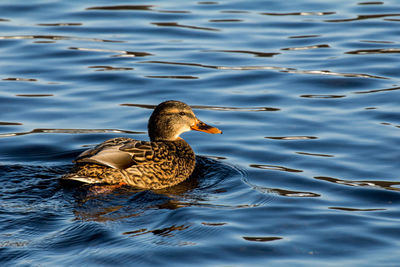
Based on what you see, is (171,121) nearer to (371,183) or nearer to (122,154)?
(122,154)

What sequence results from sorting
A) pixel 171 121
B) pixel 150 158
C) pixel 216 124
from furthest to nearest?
1. pixel 216 124
2. pixel 171 121
3. pixel 150 158

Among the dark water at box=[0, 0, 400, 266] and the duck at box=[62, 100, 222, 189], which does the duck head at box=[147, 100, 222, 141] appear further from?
the dark water at box=[0, 0, 400, 266]

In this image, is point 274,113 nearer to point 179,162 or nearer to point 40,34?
point 179,162

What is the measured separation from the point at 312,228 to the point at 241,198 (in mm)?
1054

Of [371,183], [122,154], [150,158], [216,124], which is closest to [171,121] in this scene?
[150,158]

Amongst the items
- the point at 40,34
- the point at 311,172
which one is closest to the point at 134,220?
the point at 311,172

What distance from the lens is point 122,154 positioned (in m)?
8.09

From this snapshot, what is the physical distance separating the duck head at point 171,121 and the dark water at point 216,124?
435 mm

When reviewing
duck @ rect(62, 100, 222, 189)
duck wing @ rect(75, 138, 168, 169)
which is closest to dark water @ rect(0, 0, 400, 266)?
duck @ rect(62, 100, 222, 189)

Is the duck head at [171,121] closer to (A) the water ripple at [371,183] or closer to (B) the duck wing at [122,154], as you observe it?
(B) the duck wing at [122,154]

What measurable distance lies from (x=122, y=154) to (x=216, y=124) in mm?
2379

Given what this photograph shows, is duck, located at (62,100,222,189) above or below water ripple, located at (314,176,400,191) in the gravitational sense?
above

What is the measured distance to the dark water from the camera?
6492 mm

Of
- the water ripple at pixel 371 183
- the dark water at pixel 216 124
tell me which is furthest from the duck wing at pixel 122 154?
the water ripple at pixel 371 183
